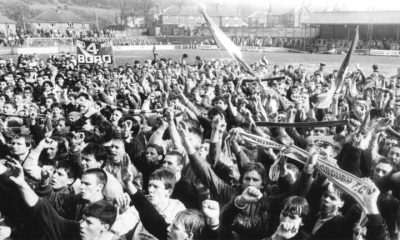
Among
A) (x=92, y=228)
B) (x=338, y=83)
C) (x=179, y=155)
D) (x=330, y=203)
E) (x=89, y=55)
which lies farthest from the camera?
(x=89, y=55)

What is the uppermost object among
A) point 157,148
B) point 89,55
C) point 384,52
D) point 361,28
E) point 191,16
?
point 191,16

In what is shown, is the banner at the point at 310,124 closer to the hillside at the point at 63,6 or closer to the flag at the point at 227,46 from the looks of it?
the flag at the point at 227,46

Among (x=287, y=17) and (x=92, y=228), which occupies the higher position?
(x=287, y=17)

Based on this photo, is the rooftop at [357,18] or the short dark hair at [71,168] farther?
the rooftop at [357,18]

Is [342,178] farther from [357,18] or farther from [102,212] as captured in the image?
[357,18]

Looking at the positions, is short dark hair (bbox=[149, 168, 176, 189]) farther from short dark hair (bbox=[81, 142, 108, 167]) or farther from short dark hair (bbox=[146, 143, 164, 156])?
short dark hair (bbox=[146, 143, 164, 156])

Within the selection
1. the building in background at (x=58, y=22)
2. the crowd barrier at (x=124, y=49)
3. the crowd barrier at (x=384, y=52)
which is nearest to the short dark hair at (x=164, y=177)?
the crowd barrier at (x=124, y=49)

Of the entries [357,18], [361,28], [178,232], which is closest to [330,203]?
[178,232]

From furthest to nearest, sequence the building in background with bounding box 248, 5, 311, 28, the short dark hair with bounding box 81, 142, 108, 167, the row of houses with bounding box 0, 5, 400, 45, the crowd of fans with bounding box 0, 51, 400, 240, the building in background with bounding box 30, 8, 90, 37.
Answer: the building in background with bounding box 248, 5, 311, 28, the building in background with bounding box 30, 8, 90, 37, the row of houses with bounding box 0, 5, 400, 45, the short dark hair with bounding box 81, 142, 108, 167, the crowd of fans with bounding box 0, 51, 400, 240

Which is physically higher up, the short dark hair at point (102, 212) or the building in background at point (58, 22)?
the building in background at point (58, 22)

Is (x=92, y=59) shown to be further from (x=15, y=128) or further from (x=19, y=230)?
(x=19, y=230)

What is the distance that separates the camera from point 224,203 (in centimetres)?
400

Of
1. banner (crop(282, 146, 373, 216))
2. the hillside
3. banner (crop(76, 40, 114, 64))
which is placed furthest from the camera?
the hillside

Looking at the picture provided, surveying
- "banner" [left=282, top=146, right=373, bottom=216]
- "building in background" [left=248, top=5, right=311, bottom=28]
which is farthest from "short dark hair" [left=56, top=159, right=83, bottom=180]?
"building in background" [left=248, top=5, right=311, bottom=28]
